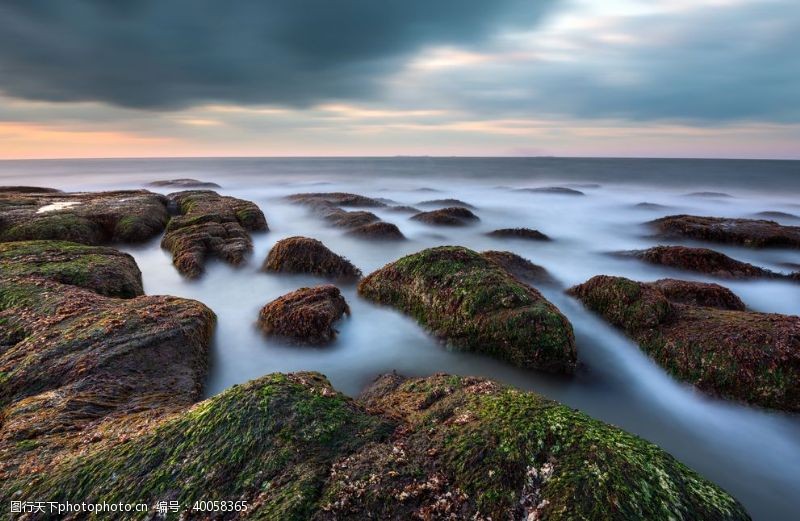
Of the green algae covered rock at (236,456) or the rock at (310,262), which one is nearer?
the green algae covered rock at (236,456)

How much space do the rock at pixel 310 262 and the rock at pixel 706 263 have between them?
24.9ft

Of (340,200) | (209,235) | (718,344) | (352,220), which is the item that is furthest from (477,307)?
(340,200)

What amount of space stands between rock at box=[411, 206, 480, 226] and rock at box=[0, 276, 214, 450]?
37.4 feet

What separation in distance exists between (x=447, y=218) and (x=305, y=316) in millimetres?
10636

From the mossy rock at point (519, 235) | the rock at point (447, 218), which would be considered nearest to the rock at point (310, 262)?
the mossy rock at point (519, 235)

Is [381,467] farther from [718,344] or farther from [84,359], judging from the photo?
[718,344]

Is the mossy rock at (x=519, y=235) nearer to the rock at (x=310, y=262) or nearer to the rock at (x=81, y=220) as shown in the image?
the rock at (x=310, y=262)

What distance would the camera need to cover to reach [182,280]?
28.7 feet

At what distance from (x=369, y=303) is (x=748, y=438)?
17.8ft

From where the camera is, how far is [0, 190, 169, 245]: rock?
33.7 ft

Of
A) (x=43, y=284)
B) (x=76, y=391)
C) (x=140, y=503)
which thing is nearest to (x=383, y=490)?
(x=140, y=503)

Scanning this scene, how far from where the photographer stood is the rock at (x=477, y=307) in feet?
17.2

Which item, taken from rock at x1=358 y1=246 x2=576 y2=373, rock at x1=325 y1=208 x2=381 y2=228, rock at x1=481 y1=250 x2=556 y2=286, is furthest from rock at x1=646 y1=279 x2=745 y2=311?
rock at x1=325 y1=208 x2=381 y2=228

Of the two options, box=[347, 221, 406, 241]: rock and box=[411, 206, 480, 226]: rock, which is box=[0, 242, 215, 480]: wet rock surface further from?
box=[411, 206, 480, 226]: rock
